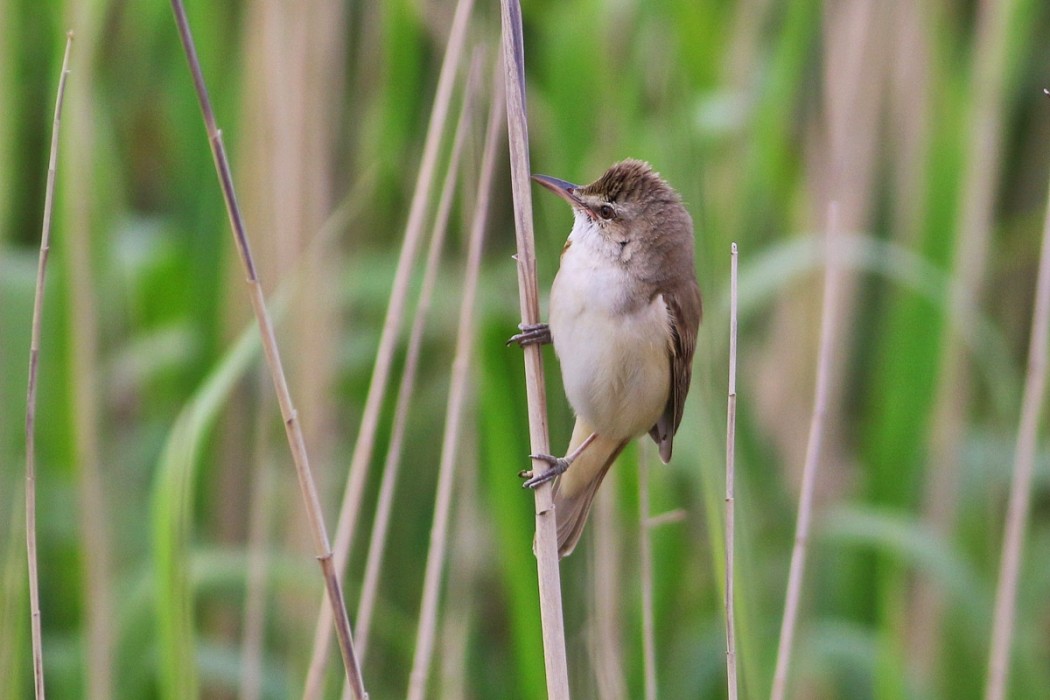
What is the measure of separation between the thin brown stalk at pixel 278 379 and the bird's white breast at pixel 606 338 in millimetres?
741

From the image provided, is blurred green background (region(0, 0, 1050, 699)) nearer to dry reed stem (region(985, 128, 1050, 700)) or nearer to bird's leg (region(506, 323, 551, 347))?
bird's leg (region(506, 323, 551, 347))

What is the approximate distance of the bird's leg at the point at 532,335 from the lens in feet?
5.86

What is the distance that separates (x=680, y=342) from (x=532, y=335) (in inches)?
16.0

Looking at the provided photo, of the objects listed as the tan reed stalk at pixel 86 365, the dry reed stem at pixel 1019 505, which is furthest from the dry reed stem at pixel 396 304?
the dry reed stem at pixel 1019 505

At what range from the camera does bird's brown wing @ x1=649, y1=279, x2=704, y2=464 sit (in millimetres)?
2186

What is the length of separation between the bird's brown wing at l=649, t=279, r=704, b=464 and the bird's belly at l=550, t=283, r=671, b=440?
0.6 inches

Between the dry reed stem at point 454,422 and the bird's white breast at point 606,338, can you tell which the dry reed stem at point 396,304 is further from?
the bird's white breast at point 606,338

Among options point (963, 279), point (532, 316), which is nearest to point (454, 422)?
point (532, 316)

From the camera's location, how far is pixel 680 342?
2.19 metres

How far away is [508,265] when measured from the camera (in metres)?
2.73

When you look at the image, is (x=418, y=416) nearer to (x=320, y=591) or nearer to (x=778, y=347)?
(x=320, y=591)

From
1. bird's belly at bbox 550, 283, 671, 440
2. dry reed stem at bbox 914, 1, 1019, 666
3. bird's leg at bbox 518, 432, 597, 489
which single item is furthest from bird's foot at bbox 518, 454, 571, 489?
dry reed stem at bbox 914, 1, 1019, 666

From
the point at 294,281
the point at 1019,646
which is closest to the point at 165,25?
the point at 294,281

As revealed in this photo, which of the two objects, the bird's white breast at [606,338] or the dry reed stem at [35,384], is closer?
the dry reed stem at [35,384]
